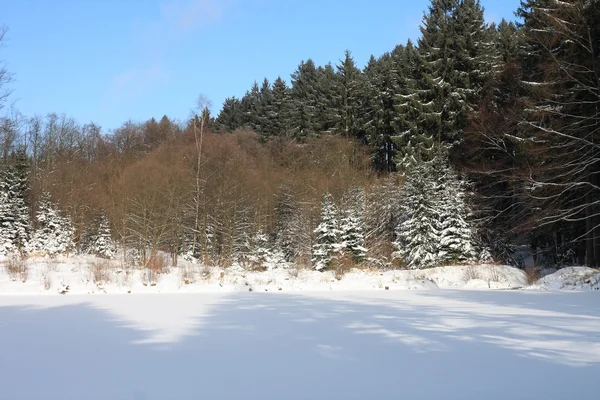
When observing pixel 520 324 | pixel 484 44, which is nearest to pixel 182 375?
pixel 520 324

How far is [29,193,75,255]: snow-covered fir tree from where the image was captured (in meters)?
31.1

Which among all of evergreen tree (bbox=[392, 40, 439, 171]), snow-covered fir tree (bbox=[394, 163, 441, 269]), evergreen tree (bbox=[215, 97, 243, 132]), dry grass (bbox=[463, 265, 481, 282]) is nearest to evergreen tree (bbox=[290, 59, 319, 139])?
evergreen tree (bbox=[215, 97, 243, 132])

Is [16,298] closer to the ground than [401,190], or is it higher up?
closer to the ground

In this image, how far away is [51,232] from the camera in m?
32.4

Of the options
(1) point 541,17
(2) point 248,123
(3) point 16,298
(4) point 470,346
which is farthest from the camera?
(2) point 248,123

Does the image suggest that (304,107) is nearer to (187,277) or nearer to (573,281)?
(187,277)

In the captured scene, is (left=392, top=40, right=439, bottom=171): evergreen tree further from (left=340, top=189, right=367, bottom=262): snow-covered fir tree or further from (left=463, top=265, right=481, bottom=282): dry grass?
(left=463, top=265, right=481, bottom=282): dry grass

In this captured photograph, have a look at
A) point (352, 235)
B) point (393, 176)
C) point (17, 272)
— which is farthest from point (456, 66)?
point (17, 272)

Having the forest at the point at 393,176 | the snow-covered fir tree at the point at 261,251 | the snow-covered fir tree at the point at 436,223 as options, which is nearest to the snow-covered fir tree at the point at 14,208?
the forest at the point at 393,176

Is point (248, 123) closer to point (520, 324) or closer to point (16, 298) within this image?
point (16, 298)

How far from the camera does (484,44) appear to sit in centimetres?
2723

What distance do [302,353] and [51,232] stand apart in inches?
1319

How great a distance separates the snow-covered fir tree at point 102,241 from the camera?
31828 millimetres

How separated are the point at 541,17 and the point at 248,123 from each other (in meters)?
37.4
